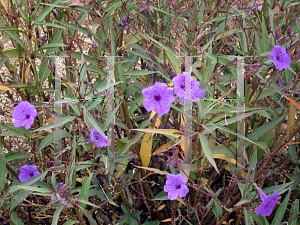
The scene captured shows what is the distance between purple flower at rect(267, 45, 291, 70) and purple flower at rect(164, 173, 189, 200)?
1.41ft

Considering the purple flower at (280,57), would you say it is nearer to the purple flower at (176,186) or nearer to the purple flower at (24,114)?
the purple flower at (176,186)

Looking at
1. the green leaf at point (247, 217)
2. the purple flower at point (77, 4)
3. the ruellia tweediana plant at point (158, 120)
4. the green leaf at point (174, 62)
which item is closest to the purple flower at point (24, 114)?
the ruellia tweediana plant at point (158, 120)

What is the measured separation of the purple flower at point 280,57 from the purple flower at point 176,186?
429 millimetres

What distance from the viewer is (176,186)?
0.90 metres

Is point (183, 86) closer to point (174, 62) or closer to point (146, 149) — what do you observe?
point (174, 62)

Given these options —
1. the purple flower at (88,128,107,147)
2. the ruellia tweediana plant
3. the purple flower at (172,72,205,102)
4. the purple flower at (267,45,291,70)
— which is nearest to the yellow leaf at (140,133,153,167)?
Answer: the ruellia tweediana plant

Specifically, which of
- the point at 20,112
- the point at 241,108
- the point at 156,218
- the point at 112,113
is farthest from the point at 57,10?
the point at 156,218

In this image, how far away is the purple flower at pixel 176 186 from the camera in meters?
0.85

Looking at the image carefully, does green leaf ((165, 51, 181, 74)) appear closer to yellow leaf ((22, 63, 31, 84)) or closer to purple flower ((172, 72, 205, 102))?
purple flower ((172, 72, 205, 102))

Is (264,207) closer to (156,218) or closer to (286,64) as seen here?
(286,64)

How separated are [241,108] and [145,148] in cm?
42

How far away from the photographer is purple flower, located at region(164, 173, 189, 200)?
2.78 feet

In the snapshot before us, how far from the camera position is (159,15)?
1.18 metres

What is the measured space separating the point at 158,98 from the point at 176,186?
0.27 metres
